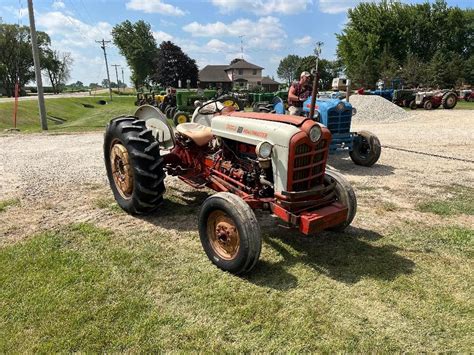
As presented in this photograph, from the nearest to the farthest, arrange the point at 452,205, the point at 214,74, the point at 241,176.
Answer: the point at 241,176, the point at 452,205, the point at 214,74

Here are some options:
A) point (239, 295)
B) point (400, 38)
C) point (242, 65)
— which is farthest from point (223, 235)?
point (242, 65)

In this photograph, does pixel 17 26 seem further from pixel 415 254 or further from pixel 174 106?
pixel 415 254

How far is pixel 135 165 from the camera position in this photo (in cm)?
456

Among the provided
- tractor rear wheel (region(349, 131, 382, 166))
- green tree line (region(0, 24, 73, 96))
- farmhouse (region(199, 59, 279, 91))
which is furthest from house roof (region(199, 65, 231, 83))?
tractor rear wheel (region(349, 131, 382, 166))

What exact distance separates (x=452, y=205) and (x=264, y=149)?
3.48 m

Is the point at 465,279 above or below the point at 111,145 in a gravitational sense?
below

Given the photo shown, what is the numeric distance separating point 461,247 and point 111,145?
15.1 feet

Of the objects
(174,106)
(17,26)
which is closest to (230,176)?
(174,106)

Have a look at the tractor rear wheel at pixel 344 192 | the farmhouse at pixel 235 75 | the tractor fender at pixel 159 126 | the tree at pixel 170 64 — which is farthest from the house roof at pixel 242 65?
the tractor rear wheel at pixel 344 192

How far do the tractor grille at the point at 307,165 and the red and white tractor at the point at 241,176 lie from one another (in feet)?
0.03

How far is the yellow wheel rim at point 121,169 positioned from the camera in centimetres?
491

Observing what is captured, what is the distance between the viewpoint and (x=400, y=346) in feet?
8.81

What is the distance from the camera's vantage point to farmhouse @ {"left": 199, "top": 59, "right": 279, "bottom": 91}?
266ft

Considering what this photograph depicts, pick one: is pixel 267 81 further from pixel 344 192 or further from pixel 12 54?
pixel 344 192
